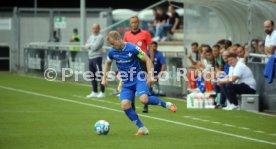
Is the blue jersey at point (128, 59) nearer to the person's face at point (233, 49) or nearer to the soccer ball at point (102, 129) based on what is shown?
the soccer ball at point (102, 129)

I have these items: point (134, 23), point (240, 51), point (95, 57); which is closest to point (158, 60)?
point (95, 57)

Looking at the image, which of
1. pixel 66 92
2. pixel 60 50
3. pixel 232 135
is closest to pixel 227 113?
pixel 232 135

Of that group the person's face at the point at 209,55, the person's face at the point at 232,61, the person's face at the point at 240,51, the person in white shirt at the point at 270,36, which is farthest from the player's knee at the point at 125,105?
the person's face at the point at 209,55

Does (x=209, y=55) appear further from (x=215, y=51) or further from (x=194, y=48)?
(x=194, y=48)

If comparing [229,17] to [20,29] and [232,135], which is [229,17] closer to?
[232,135]

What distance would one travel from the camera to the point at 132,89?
53.5 feet

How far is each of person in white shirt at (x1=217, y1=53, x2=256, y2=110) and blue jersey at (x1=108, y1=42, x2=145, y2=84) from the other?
5296mm

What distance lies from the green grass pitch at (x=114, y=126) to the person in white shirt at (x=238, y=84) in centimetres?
50

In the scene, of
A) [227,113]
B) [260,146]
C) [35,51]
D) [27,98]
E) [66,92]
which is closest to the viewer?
[260,146]

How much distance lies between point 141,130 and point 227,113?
5.08 m

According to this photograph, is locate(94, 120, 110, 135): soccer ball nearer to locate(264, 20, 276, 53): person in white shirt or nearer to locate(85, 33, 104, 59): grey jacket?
locate(264, 20, 276, 53): person in white shirt

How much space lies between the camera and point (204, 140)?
49.0 ft

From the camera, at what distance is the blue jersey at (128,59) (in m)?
16.1

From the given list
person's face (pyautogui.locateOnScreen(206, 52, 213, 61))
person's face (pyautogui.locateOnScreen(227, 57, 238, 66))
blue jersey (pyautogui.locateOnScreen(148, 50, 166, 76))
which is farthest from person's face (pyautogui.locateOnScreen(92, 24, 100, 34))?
person's face (pyautogui.locateOnScreen(227, 57, 238, 66))
